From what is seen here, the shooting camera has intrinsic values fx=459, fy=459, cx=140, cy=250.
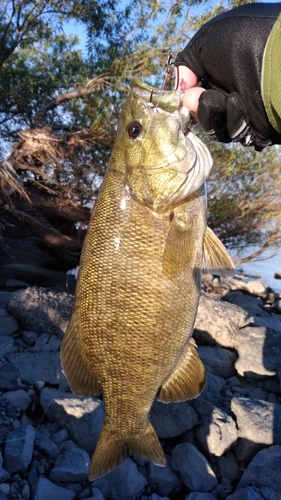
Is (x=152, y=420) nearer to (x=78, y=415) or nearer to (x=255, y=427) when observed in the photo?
(x=78, y=415)

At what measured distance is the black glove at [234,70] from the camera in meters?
2.30

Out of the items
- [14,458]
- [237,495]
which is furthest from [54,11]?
[237,495]

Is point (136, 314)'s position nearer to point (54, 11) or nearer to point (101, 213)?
point (101, 213)

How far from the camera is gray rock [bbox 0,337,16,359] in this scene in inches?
221

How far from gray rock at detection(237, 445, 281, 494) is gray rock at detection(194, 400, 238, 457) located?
1.35 feet

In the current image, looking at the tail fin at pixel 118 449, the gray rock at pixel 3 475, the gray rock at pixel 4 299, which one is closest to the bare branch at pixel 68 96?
the gray rock at pixel 4 299

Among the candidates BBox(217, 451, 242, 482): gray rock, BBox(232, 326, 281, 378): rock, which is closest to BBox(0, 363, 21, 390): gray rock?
BBox(217, 451, 242, 482): gray rock

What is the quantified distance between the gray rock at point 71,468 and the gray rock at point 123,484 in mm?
161

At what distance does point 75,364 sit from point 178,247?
2.89ft

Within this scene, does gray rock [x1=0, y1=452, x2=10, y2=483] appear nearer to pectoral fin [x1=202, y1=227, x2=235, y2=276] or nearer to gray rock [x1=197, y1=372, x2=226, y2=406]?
gray rock [x1=197, y1=372, x2=226, y2=406]

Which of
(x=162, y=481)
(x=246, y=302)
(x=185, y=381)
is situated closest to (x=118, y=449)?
(x=185, y=381)

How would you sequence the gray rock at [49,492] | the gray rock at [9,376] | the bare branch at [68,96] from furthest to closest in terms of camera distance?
the bare branch at [68,96]
the gray rock at [9,376]
the gray rock at [49,492]

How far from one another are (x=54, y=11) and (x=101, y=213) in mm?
9028

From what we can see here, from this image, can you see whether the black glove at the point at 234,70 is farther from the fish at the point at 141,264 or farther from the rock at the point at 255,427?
the rock at the point at 255,427
